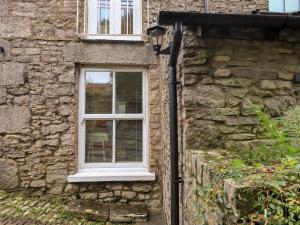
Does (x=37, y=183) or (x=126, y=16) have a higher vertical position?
(x=126, y=16)

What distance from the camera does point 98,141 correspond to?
4.85m

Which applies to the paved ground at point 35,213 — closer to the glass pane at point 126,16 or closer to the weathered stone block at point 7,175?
the weathered stone block at point 7,175

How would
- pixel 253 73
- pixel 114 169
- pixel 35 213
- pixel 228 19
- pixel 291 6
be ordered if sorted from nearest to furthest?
pixel 228 19 → pixel 253 73 → pixel 35 213 → pixel 114 169 → pixel 291 6

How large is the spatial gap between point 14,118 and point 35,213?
1.61 meters

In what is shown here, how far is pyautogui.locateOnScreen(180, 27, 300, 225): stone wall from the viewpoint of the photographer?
2.97 m

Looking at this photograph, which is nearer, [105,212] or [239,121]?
[239,121]

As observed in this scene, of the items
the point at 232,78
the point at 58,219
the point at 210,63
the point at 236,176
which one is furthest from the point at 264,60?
the point at 58,219

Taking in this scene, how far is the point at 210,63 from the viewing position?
3047mm

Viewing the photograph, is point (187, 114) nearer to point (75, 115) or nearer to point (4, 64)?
point (75, 115)

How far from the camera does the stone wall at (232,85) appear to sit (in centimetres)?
297

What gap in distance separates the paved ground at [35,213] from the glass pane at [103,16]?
304 cm

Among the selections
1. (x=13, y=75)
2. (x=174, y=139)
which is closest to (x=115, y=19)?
(x=13, y=75)

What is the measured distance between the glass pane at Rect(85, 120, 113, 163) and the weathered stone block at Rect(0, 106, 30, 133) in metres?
1.03

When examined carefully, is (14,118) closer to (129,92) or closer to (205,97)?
(129,92)
